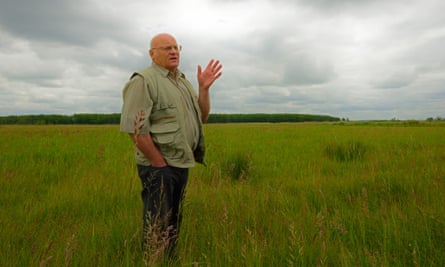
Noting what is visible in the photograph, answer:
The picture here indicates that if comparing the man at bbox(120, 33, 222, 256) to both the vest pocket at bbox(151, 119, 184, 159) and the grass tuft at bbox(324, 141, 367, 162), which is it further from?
the grass tuft at bbox(324, 141, 367, 162)

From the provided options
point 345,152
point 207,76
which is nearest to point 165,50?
point 207,76

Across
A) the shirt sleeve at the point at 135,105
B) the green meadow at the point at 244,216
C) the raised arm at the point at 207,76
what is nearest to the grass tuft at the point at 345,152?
the green meadow at the point at 244,216

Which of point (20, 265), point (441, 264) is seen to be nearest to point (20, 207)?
point (20, 265)

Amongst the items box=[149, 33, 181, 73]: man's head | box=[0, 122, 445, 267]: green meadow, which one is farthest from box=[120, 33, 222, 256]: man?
box=[0, 122, 445, 267]: green meadow

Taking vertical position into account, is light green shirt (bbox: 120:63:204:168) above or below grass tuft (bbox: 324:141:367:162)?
Answer: above

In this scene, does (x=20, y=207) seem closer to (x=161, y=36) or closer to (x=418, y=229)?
(x=161, y=36)

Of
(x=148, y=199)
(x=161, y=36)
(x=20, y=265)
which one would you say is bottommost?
(x=20, y=265)

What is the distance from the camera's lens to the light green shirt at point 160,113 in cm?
225

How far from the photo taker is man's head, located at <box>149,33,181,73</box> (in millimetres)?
2471

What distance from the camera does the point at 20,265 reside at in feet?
7.23

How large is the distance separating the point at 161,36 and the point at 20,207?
2995 mm

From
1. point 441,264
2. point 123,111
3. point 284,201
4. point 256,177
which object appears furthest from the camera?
point 256,177

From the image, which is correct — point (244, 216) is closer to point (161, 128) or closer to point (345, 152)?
point (161, 128)

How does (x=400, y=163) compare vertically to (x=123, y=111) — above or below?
below
